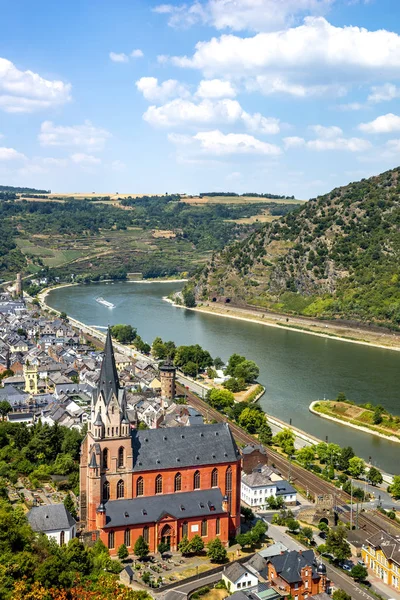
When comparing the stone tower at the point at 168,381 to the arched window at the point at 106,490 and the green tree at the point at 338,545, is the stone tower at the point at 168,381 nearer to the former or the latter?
the arched window at the point at 106,490

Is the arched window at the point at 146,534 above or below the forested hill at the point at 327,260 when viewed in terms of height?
below

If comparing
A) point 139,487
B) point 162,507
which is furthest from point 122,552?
point 139,487

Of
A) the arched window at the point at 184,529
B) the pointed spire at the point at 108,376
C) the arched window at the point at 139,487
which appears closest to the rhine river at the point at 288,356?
the arched window at the point at 184,529

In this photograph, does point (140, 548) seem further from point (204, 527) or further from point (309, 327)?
point (309, 327)

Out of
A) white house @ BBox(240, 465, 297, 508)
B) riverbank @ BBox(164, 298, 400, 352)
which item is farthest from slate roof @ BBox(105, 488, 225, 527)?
riverbank @ BBox(164, 298, 400, 352)

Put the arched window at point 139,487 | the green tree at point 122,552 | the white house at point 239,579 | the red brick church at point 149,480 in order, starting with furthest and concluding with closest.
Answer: the arched window at point 139,487
the red brick church at point 149,480
the green tree at point 122,552
the white house at point 239,579

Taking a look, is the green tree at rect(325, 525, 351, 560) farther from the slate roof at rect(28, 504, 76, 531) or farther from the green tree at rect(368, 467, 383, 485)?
the slate roof at rect(28, 504, 76, 531)
